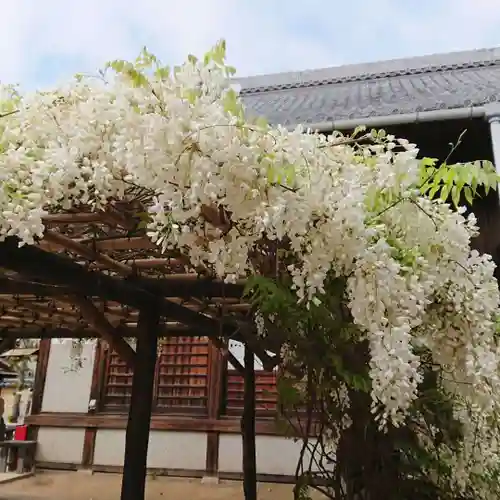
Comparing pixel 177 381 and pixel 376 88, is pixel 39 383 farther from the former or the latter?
pixel 376 88

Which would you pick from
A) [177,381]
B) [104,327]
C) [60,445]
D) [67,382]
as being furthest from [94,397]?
[104,327]

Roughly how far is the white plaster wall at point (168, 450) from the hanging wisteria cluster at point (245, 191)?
6014 millimetres

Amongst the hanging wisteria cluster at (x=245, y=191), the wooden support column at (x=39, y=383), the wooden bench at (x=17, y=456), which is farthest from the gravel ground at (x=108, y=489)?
the hanging wisteria cluster at (x=245, y=191)

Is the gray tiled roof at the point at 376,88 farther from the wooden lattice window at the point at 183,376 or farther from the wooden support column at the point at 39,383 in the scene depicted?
the wooden support column at the point at 39,383

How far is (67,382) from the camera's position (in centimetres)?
791

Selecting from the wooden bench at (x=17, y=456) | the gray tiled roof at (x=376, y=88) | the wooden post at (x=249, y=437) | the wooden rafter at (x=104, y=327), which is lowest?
the wooden bench at (x=17, y=456)

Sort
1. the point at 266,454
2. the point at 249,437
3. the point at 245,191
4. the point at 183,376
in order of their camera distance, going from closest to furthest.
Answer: the point at 245,191 → the point at 249,437 → the point at 266,454 → the point at 183,376

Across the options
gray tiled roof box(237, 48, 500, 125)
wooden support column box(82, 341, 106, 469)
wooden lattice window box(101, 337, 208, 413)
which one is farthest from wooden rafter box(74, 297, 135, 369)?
wooden support column box(82, 341, 106, 469)

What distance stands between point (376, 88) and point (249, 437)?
159 inches

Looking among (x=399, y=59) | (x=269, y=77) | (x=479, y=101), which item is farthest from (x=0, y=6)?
(x=399, y=59)

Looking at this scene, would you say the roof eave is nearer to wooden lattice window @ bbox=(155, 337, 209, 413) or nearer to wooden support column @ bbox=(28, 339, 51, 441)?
wooden lattice window @ bbox=(155, 337, 209, 413)

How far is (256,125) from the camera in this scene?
4.64ft

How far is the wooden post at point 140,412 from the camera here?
2.84m

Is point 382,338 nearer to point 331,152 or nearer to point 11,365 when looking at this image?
point 331,152
